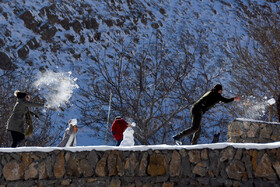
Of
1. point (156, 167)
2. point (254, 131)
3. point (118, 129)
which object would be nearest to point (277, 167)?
point (156, 167)

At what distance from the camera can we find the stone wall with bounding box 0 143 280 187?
6.57m

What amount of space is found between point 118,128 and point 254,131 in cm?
363

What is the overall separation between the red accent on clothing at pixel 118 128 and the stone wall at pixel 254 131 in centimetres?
297

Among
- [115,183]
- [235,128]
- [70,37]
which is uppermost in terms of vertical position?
[70,37]

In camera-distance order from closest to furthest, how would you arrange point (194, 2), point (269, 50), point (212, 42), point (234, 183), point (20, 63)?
point (234, 183), point (269, 50), point (20, 63), point (212, 42), point (194, 2)

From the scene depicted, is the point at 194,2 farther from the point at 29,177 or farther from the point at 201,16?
the point at 29,177

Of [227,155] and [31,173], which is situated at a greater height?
[227,155]

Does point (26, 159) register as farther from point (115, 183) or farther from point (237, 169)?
point (237, 169)

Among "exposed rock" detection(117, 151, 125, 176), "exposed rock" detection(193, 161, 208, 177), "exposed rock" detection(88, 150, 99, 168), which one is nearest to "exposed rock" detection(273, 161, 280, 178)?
"exposed rock" detection(193, 161, 208, 177)

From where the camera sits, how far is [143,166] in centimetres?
667

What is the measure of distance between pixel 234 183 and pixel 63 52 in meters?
21.4

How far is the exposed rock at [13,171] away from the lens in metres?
6.64

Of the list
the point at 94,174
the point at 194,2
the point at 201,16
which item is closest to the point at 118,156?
the point at 94,174

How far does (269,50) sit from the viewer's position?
1574 cm
